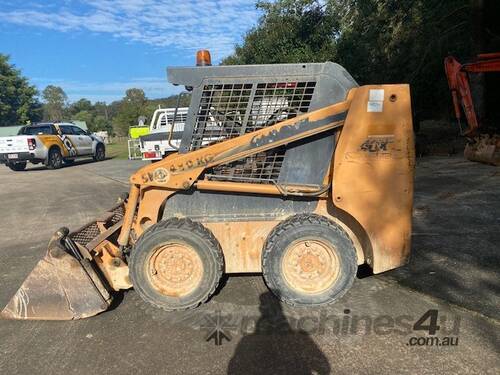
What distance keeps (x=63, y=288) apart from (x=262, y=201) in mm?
1842

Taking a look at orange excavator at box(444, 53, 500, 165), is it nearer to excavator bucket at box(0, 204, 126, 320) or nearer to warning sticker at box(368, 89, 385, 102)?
warning sticker at box(368, 89, 385, 102)

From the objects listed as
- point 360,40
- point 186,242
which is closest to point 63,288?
point 186,242

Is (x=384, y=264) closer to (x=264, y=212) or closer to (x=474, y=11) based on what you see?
(x=264, y=212)

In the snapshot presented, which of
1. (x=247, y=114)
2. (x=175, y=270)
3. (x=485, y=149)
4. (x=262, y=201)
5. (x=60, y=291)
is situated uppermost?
(x=247, y=114)

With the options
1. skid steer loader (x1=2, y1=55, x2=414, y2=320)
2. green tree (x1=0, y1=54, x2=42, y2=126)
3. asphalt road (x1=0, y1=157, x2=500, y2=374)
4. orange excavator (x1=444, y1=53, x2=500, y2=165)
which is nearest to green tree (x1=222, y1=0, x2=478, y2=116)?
orange excavator (x1=444, y1=53, x2=500, y2=165)

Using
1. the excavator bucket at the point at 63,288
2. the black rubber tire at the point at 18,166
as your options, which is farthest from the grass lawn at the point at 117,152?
the excavator bucket at the point at 63,288

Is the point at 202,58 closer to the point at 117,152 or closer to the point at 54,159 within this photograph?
the point at 54,159

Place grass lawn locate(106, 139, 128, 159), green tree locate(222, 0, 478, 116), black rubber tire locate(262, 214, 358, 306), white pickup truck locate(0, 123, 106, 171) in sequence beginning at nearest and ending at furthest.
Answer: black rubber tire locate(262, 214, 358, 306)
white pickup truck locate(0, 123, 106, 171)
green tree locate(222, 0, 478, 116)
grass lawn locate(106, 139, 128, 159)

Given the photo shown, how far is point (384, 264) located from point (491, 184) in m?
5.73

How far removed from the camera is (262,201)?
382 cm

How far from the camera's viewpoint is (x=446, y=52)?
15469 millimetres

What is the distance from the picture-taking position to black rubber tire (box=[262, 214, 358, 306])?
3.58m

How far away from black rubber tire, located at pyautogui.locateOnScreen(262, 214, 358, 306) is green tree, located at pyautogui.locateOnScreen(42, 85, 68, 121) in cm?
9597

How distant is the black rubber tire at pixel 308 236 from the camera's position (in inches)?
141
